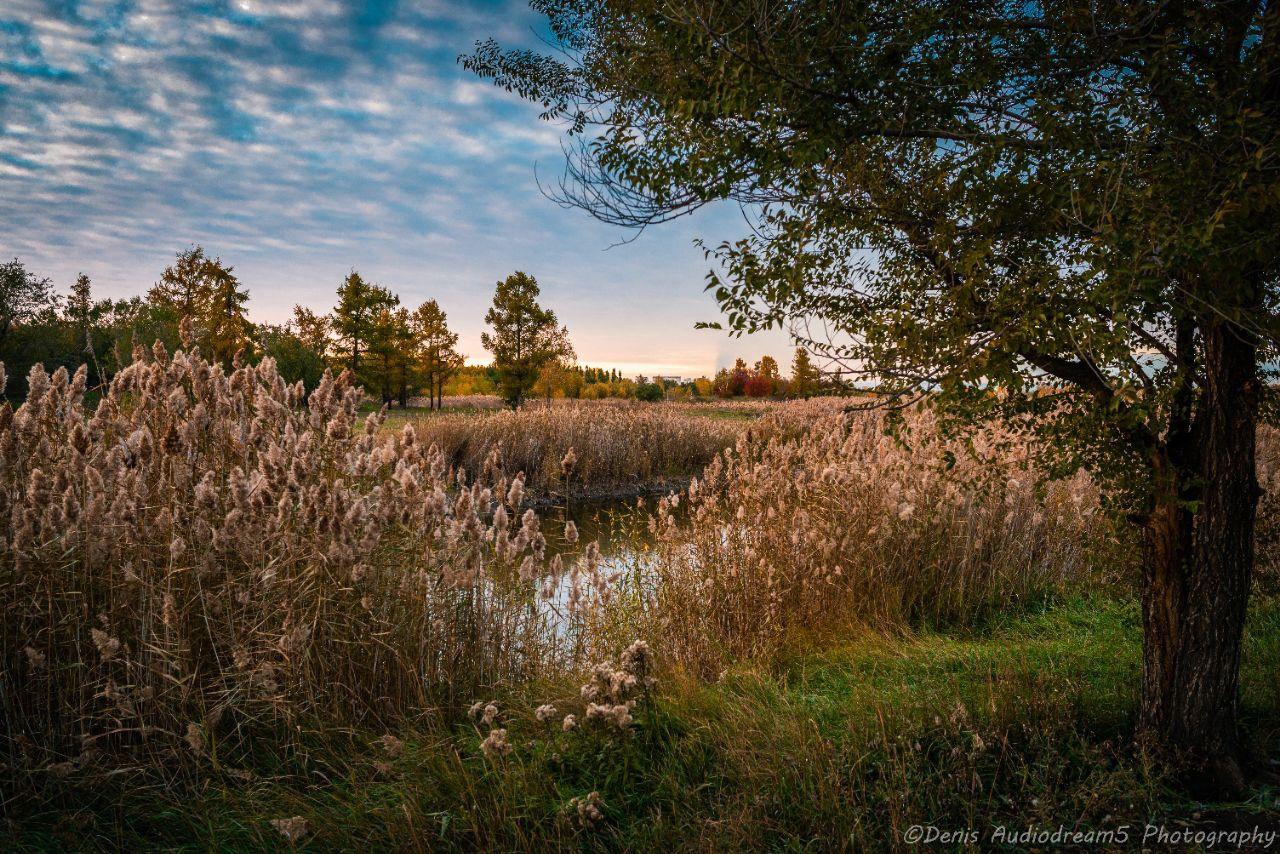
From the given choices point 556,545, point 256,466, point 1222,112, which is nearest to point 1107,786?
point 1222,112

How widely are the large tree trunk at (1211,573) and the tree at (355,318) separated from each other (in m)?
38.3

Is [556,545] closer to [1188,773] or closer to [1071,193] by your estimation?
[1188,773]

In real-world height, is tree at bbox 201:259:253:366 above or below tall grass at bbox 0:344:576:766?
above

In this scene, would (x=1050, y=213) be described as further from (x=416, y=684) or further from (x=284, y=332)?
(x=284, y=332)

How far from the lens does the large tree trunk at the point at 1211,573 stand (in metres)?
3.05

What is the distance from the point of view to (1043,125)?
2.62 m

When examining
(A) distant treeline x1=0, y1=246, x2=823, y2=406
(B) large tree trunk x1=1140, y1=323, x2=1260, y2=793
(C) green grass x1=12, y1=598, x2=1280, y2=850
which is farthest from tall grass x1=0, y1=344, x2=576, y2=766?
(A) distant treeline x1=0, y1=246, x2=823, y2=406

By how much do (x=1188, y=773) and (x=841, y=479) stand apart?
338 centimetres

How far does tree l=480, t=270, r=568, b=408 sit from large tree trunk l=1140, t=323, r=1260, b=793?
3340cm

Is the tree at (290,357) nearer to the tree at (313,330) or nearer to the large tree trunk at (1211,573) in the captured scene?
the tree at (313,330)

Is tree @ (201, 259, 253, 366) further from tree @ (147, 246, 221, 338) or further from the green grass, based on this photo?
the green grass

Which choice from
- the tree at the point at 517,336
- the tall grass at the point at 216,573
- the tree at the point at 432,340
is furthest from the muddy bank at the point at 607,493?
the tree at the point at 432,340

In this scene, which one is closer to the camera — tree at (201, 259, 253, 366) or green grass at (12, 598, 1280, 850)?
green grass at (12, 598, 1280, 850)

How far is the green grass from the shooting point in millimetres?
2764
